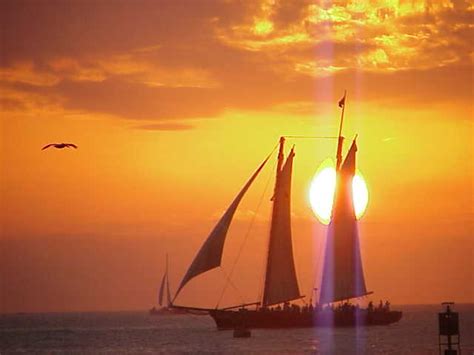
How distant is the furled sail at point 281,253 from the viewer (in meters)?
123

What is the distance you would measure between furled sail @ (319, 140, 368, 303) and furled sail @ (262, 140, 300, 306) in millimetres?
4719

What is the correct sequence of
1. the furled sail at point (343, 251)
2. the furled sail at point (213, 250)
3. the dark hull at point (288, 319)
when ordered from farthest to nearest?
the dark hull at point (288, 319) → the furled sail at point (343, 251) → the furled sail at point (213, 250)

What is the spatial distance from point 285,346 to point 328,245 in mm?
22305

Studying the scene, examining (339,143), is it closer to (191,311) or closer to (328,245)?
(328,245)

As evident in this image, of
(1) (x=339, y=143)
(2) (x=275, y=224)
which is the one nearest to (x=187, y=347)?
(2) (x=275, y=224)

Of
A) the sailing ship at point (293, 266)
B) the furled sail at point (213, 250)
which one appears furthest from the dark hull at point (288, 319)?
the furled sail at point (213, 250)

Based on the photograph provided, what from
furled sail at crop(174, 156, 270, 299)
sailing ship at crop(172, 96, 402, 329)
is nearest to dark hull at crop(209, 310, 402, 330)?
sailing ship at crop(172, 96, 402, 329)

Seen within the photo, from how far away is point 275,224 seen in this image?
12450 cm

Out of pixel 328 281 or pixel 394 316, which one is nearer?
pixel 328 281

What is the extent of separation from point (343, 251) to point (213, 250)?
63.0 ft

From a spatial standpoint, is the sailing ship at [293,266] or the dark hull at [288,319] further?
the dark hull at [288,319]

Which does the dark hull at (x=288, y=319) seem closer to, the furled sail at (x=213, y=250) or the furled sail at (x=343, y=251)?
the furled sail at (x=343, y=251)

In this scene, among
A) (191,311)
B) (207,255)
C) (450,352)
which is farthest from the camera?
(191,311)

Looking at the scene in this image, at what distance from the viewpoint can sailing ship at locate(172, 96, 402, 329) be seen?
406ft
